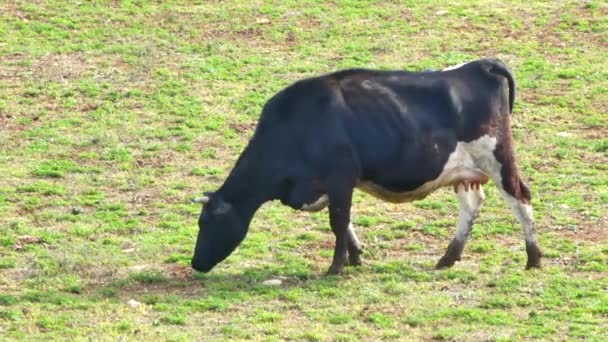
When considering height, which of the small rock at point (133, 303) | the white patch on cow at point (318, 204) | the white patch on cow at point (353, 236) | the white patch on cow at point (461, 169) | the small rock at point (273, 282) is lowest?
the small rock at point (273, 282)

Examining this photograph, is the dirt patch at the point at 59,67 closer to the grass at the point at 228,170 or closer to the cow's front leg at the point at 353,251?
the grass at the point at 228,170

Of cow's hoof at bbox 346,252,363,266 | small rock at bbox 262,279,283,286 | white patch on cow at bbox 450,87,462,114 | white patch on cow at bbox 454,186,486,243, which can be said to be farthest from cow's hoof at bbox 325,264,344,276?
white patch on cow at bbox 450,87,462,114

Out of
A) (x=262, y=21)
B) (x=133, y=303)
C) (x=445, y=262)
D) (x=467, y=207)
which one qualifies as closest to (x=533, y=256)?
(x=445, y=262)

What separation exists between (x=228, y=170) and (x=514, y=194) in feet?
14.7

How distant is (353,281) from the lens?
14.5 m

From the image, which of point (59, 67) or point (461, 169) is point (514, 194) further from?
point (59, 67)

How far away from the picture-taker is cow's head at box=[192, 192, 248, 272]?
14.6 m

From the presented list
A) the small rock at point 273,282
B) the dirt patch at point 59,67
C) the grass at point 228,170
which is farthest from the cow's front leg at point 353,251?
the dirt patch at point 59,67

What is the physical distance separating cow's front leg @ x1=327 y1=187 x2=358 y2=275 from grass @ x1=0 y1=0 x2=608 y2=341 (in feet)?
0.47

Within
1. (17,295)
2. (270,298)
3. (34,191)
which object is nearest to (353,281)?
(270,298)

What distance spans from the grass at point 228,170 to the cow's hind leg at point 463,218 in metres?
0.17

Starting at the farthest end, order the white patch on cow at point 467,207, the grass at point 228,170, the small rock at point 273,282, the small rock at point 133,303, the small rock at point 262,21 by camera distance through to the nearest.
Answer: the small rock at point 262,21, the white patch on cow at point 467,207, the small rock at point 273,282, the small rock at point 133,303, the grass at point 228,170

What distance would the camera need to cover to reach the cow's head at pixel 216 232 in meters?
14.6

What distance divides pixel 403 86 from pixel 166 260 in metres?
2.81
